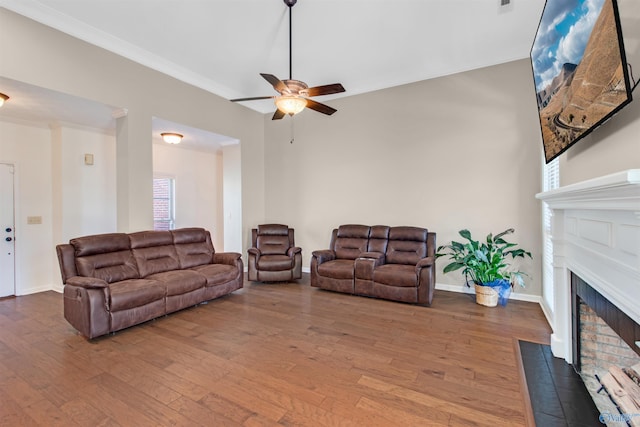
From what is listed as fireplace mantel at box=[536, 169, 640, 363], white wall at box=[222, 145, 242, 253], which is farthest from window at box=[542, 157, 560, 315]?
white wall at box=[222, 145, 242, 253]

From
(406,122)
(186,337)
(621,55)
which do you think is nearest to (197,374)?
(186,337)

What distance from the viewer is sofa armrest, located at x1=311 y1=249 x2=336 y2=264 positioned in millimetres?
4554

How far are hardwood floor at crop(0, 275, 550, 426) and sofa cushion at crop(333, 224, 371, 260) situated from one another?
121 centimetres

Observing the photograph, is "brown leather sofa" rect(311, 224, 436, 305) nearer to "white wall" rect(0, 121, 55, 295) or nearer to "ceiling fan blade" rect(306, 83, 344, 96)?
"ceiling fan blade" rect(306, 83, 344, 96)

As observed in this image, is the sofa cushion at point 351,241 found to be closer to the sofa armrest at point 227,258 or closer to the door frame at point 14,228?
the sofa armrest at point 227,258

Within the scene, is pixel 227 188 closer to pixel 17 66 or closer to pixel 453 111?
pixel 17 66

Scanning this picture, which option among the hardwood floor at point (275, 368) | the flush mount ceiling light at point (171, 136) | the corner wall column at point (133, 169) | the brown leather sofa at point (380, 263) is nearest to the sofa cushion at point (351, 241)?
the brown leather sofa at point (380, 263)

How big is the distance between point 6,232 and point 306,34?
5164 mm

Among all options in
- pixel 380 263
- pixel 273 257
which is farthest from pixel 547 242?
pixel 273 257

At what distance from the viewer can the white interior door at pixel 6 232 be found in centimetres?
427

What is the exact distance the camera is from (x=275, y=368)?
92.3 inches

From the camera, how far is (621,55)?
1.23m

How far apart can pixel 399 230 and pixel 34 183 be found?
18.8 feet

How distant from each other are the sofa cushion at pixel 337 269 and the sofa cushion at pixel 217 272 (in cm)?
127
